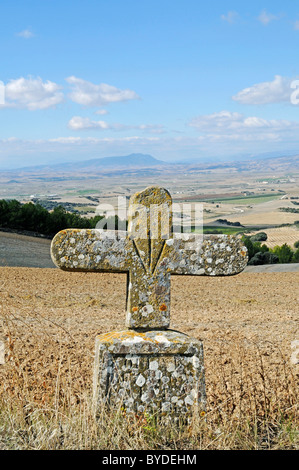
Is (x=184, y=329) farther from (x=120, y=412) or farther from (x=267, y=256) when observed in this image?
(x=267, y=256)

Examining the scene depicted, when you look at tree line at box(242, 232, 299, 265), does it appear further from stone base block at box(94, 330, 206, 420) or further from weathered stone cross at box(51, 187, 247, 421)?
stone base block at box(94, 330, 206, 420)

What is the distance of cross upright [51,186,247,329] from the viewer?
3769 mm

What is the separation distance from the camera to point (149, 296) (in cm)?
384

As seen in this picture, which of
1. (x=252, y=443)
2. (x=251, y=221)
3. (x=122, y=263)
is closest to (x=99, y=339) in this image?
(x=122, y=263)

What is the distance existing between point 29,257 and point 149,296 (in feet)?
91.4

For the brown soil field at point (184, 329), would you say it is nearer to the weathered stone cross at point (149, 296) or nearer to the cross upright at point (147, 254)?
the weathered stone cross at point (149, 296)

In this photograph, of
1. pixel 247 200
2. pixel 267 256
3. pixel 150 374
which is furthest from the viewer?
pixel 247 200

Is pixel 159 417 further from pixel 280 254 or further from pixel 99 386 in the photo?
pixel 280 254

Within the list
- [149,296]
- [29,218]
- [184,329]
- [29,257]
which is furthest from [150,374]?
[29,218]

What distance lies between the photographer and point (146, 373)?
3707 millimetres

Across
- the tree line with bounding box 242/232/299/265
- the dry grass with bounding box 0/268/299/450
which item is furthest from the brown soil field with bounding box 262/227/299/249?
the dry grass with bounding box 0/268/299/450

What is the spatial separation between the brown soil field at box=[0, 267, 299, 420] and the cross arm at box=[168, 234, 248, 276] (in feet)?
3.75

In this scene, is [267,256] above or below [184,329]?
below

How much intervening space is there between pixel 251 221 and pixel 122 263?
84.3 metres
